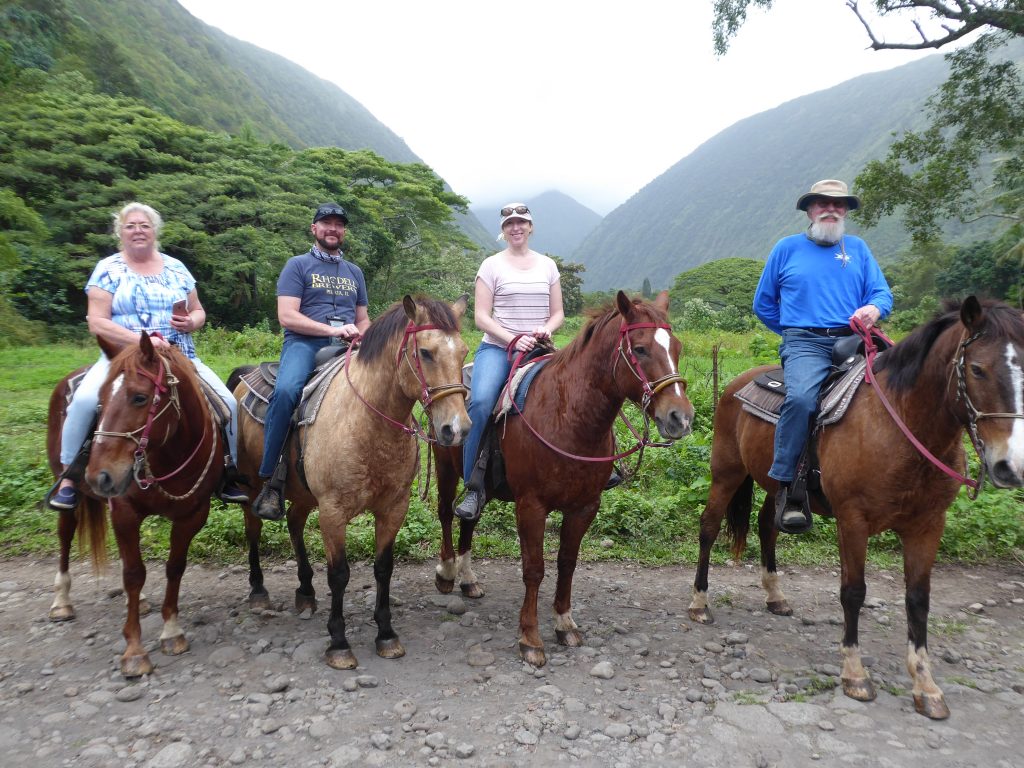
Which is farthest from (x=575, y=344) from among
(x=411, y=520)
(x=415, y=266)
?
(x=415, y=266)

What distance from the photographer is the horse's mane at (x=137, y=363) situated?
3.36m

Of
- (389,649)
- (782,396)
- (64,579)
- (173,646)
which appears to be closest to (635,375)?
(782,396)

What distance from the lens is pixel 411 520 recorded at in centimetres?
609

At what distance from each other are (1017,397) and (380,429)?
3.37m

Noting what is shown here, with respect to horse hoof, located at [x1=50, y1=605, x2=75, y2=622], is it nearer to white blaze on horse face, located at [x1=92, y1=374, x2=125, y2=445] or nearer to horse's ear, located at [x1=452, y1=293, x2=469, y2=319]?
white blaze on horse face, located at [x1=92, y1=374, x2=125, y2=445]

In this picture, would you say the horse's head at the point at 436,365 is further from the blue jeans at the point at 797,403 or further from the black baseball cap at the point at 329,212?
the blue jeans at the point at 797,403

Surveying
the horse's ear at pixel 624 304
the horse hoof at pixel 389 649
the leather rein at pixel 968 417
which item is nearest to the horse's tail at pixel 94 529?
the horse hoof at pixel 389 649

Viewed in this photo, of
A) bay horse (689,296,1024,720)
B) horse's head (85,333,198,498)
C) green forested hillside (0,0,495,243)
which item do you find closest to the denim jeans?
horse's head (85,333,198,498)

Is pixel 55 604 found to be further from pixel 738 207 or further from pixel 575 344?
pixel 738 207

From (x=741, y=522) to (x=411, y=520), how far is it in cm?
323

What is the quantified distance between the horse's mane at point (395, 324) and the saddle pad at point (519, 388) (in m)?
0.76

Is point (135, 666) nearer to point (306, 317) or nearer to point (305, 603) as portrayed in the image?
point (305, 603)

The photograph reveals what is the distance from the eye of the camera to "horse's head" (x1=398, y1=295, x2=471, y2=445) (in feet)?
10.8

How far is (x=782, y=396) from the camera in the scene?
13.8 ft
